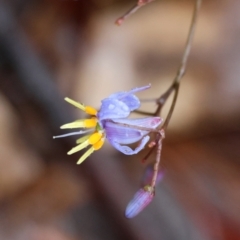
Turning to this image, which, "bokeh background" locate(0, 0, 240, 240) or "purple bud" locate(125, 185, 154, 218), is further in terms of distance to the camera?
"bokeh background" locate(0, 0, 240, 240)

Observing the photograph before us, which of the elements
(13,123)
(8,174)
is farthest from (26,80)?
(8,174)

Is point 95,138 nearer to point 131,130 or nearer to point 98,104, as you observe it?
point 131,130

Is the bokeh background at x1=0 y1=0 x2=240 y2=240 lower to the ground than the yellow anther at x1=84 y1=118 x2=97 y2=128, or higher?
lower

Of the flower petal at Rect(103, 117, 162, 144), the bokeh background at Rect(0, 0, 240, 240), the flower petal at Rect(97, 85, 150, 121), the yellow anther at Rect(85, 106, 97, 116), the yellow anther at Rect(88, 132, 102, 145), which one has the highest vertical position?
the flower petal at Rect(97, 85, 150, 121)

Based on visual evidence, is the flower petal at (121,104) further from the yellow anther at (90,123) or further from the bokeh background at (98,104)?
the bokeh background at (98,104)

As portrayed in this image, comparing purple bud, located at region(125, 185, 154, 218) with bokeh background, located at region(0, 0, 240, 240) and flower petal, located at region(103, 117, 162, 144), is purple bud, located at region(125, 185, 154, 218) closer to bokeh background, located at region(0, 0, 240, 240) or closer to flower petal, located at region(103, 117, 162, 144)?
flower petal, located at region(103, 117, 162, 144)

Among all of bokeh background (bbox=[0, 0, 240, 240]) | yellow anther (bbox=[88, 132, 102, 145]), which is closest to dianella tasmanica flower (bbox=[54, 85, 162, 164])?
yellow anther (bbox=[88, 132, 102, 145])

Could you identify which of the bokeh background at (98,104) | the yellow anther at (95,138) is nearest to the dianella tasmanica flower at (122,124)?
the yellow anther at (95,138)
